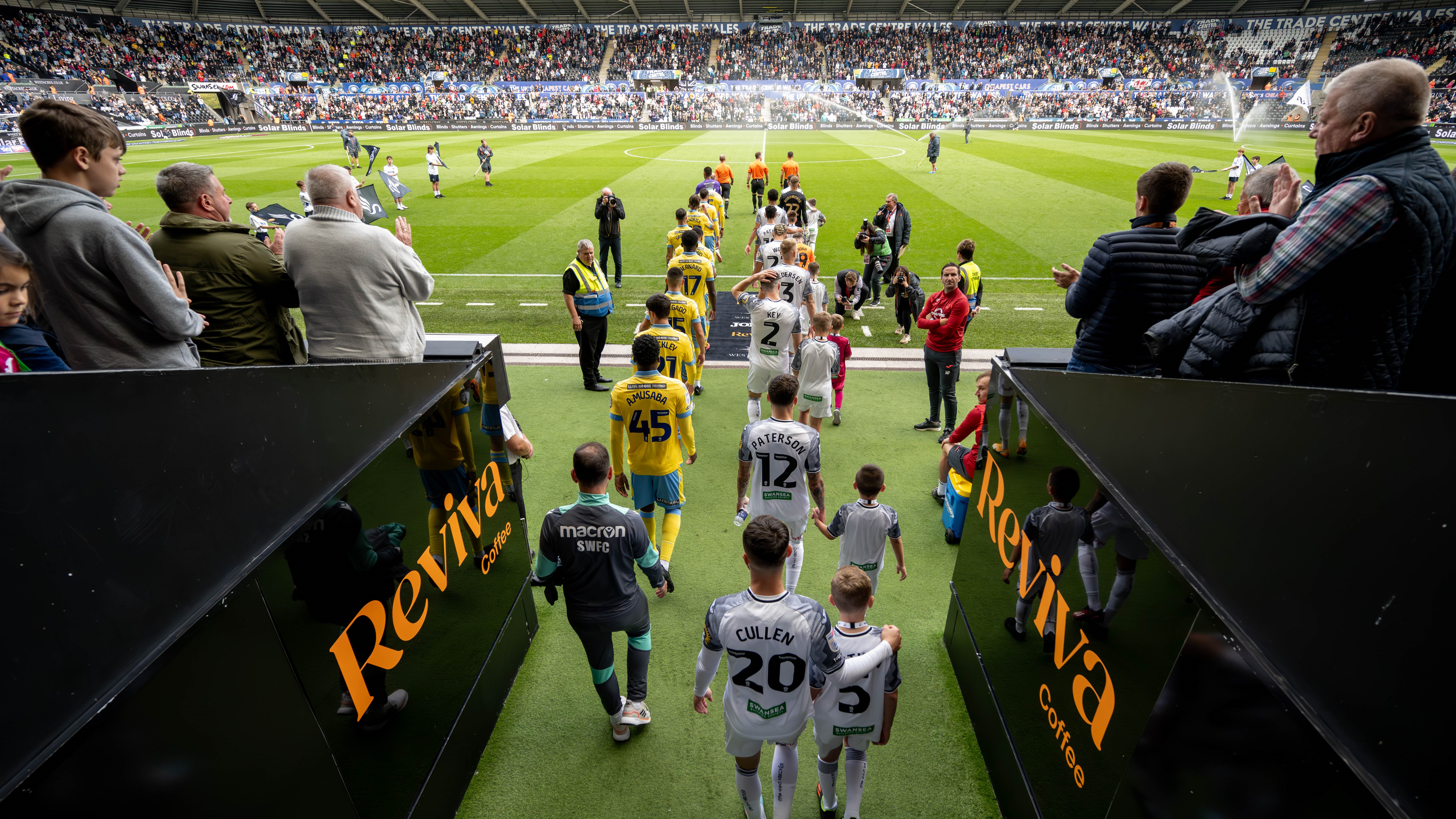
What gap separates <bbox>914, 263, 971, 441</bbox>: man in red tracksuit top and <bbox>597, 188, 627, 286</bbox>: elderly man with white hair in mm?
6889

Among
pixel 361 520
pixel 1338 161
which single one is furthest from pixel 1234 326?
pixel 361 520

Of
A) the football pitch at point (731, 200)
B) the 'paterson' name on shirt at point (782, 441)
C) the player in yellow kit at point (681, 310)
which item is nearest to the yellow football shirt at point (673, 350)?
the player in yellow kit at point (681, 310)

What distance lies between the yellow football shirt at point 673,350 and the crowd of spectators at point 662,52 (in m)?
65.9

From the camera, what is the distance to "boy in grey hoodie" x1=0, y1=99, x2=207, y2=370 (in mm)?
2721

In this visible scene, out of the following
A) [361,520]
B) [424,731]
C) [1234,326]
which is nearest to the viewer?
[1234,326]

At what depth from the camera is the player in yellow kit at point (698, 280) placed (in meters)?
8.80

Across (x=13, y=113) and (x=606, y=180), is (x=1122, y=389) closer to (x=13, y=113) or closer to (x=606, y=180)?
(x=606, y=180)

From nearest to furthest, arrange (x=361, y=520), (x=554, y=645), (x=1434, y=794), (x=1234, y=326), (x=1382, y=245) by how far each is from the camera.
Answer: (x=1434, y=794) → (x=1382, y=245) → (x=1234, y=326) → (x=361, y=520) → (x=554, y=645)

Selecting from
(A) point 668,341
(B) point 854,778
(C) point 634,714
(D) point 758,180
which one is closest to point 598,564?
(C) point 634,714

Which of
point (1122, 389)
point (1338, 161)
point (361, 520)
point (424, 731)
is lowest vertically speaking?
point (424, 731)

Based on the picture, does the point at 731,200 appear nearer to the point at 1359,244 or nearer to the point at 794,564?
the point at 794,564

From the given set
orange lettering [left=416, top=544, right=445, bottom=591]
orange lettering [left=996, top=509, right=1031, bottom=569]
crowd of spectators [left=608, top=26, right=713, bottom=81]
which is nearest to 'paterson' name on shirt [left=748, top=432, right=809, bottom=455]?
orange lettering [left=996, top=509, right=1031, bottom=569]

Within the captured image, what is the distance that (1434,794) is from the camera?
135cm

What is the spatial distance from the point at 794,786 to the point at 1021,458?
223 cm
